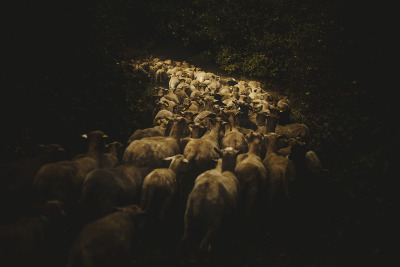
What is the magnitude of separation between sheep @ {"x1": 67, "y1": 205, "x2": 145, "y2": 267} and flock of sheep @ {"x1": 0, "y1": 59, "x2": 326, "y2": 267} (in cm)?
1

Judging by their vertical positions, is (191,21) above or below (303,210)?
above

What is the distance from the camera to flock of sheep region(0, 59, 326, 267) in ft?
14.9

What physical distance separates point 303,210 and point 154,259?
4.31 meters

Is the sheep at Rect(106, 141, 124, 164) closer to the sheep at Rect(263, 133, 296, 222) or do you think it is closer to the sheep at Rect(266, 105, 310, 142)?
the sheep at Rect(263, 133, 296, 222)

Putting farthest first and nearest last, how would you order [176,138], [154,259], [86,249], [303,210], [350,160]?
[176,138] → [303,210] → [350,160] → [154,259] → [86,249]

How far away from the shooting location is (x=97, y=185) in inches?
232

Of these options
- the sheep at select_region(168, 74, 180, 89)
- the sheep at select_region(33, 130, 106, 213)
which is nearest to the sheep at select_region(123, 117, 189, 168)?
the sheep at select_region(33, 130, 106, 213)

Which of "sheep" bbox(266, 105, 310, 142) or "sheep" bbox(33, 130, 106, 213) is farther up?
"sheep" bbox(266, 105, 310, 142)

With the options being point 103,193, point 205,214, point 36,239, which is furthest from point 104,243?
point 205,214

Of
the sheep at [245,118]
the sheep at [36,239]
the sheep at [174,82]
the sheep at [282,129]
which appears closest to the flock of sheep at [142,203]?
the sheep at [36,239]

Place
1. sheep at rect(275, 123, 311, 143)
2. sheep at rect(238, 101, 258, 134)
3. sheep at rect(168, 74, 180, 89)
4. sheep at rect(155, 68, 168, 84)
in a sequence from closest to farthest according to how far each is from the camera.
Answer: sheep at rect(275, 123, 311, 143), sheep at rect(238, 101, 258, 134), sheep at rect(168, 74, 180, 89), sheep at rect(155, 68, 168, 84)

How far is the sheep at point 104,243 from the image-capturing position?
423 centimetres

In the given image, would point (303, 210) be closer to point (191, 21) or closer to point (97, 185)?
point (97, 185)

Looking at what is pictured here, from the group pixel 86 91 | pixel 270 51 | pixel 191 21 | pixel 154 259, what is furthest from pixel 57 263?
pixel 191 21
